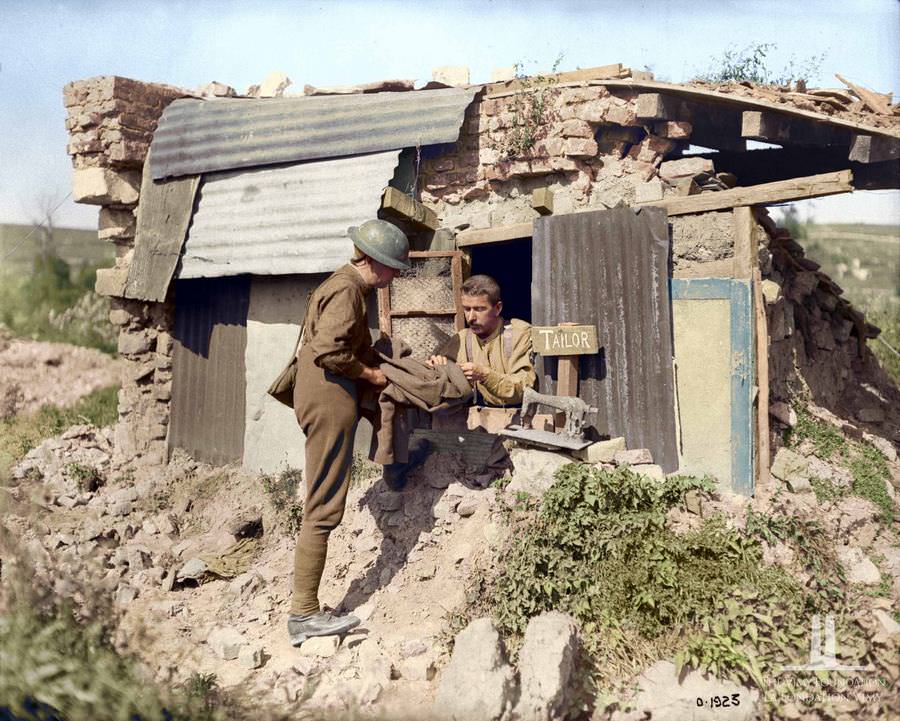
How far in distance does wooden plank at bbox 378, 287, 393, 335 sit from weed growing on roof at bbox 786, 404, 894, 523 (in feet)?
11.9

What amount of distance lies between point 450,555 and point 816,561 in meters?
2.47

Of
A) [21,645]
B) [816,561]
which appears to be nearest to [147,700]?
[21,645]

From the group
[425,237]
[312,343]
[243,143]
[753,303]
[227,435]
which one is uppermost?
[243,143]

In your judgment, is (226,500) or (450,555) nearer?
(450,555)

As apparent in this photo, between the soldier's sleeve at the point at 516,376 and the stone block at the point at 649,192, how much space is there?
141 centimetres

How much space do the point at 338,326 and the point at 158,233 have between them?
4.32 metres

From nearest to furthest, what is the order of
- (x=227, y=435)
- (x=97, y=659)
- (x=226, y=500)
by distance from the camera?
(x=97, y=659) < (x=226, y=500) < (x=227, y=435)

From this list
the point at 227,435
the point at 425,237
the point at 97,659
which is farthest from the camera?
the point at 227,435

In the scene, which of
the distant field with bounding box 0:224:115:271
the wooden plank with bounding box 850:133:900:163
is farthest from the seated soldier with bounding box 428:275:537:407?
the distant field with bounding box 0:224:115:271

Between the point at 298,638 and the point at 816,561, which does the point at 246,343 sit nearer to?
the point at 298,638

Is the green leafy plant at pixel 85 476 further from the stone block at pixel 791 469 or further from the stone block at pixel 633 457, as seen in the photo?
the stone block at pixel 791 469

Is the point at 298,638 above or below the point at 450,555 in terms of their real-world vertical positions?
below

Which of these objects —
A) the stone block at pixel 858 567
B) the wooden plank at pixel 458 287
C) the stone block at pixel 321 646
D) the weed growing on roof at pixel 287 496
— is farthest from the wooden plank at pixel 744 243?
the weed growing on roof at pixel 287 496

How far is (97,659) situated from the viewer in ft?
13.8
